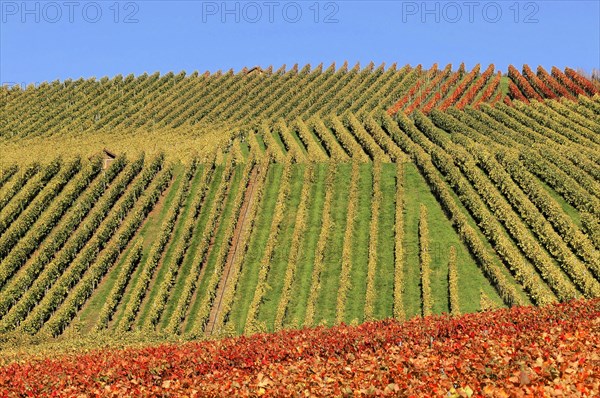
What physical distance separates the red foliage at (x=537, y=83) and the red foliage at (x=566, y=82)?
2326 mm

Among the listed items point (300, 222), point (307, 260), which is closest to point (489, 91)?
point (300, 222)

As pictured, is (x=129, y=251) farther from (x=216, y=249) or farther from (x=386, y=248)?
(x=386, y=248)

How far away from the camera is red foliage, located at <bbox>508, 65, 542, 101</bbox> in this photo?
9538cm

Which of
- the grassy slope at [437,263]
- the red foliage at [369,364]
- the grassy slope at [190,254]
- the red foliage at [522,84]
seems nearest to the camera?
the red foliage at [369,364]

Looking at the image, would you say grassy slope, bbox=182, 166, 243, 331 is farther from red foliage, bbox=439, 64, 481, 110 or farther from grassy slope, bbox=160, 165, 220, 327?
red foliage, bbox=439, 64, 481, 110

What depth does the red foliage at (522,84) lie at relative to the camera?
9538 centimetres

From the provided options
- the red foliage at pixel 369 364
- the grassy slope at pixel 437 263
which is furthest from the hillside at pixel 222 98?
the red foliage at pixel 369 364

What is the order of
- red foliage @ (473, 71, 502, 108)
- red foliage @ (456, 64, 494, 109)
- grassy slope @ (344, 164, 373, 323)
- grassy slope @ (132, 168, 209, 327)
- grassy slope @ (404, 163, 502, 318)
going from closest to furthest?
grassy slope @ (344, 164, 373, 323) → grassy slope @ (404, 163, 502, 318) → grassy slope @ (132, 168, 209, 327) → red foliage @ (456, 64, 494, 109) → red foliage @ (473, 71, 502, 108)

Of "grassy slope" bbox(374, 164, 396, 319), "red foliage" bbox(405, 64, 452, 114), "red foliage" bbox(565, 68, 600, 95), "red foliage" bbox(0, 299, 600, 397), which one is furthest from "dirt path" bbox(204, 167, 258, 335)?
"red foliage" bbox(565, 68, 600, 95)

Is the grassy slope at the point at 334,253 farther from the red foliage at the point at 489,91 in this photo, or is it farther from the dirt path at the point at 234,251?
the red foliage at the point at 489,91

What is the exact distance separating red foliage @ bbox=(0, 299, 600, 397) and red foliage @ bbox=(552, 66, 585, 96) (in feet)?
239

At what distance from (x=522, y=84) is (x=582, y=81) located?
736 centimetres

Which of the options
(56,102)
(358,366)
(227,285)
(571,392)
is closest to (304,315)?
(227,285)

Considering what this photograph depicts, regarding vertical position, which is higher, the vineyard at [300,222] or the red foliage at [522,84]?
the red foliage at [522,84]
